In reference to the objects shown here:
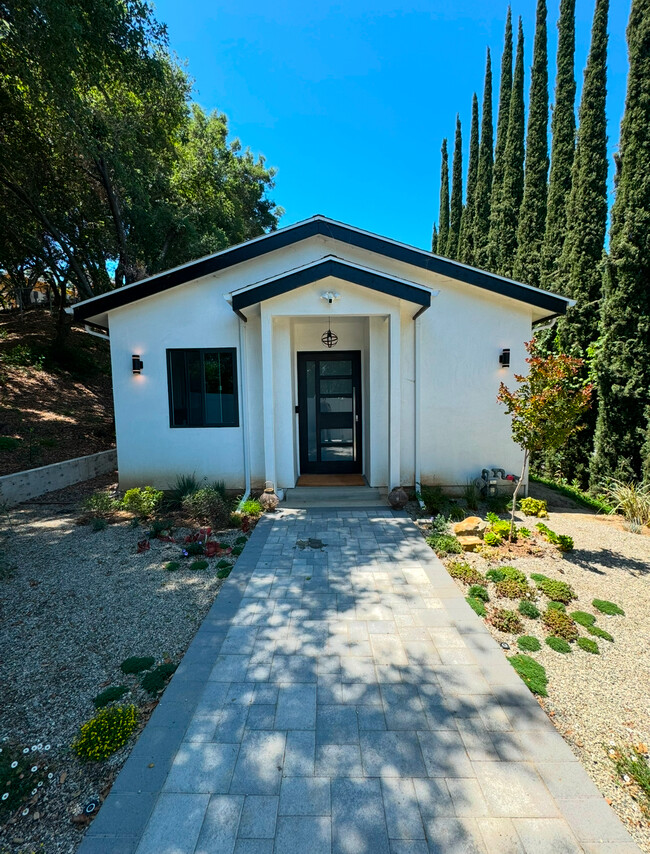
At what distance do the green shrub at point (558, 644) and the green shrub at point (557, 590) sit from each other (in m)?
0.71

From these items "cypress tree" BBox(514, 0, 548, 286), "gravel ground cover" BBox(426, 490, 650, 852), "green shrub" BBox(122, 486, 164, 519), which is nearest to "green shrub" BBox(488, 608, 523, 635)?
"gravel ground cover" BBox(426, 490, 650, 852)

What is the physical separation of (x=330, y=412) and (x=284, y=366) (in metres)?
1.69

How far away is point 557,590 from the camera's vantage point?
4129mm

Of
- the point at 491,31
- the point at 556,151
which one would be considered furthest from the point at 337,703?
the point at 491,31

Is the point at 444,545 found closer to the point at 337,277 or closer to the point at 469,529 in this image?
the point at 469,529

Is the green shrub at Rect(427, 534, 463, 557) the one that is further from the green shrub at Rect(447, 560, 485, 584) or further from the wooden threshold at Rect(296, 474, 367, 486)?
the wooden threshold at Rect(296, 474, 367, 486)

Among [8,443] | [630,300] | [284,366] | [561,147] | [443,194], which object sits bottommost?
[8,443]

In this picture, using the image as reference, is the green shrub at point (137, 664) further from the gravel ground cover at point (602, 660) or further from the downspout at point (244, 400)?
the downspout at point (244, 400)

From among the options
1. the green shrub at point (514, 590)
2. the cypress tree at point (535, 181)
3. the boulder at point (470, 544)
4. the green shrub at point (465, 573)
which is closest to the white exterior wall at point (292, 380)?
the boulder at point (470, 544)

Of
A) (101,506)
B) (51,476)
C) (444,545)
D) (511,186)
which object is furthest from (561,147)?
(51,476)

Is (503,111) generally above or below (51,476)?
above

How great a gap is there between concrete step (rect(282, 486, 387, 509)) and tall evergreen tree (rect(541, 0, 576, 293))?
763 centimetres

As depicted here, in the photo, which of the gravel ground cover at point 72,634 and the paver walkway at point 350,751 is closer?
the paver walkway at point 350,751

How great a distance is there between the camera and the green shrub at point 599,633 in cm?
345
